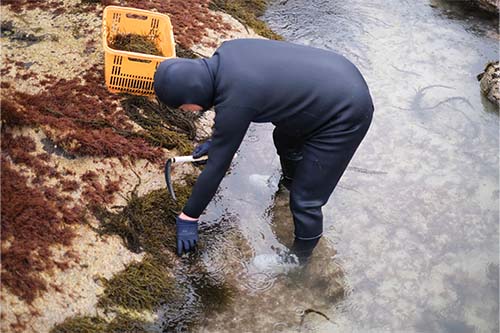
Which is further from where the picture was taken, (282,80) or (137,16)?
(137,16)

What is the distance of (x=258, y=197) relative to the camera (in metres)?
4.23

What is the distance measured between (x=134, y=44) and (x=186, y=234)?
1.71m

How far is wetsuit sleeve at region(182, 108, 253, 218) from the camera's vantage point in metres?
2.94

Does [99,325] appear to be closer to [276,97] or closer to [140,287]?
[140,287]

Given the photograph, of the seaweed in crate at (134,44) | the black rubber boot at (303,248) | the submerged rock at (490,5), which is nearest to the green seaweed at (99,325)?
the black rubber boot at (303,248)

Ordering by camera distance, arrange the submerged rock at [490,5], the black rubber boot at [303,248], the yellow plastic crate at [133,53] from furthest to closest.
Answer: the submerged rock at [490,5] → the yellow plastic crate at [133,53] → the black rubber boot at [303,248]

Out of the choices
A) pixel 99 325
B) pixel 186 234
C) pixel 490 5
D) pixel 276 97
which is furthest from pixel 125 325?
pixel 490 5

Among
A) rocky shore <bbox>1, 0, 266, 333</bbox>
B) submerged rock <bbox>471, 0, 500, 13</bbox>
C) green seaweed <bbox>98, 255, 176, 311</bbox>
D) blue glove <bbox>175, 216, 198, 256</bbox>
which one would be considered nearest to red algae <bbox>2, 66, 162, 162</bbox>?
rocky shore <bbox>1, 0, 266, 333</bbox>

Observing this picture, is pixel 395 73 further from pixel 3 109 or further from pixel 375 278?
pixel 3 109

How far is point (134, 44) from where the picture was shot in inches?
175

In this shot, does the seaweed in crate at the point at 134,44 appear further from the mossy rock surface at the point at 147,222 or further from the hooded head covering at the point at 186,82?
the hooded head covering at the point at 186,82

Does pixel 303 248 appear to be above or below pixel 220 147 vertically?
below

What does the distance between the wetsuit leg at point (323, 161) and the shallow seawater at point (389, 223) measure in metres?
→ 0.48

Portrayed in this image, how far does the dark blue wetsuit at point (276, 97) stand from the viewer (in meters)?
2.95
